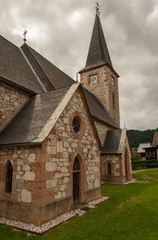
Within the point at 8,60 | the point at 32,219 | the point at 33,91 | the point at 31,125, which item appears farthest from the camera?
the point at 8,60

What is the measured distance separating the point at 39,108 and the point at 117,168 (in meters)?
11.4

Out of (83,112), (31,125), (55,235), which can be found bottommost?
(55,235)

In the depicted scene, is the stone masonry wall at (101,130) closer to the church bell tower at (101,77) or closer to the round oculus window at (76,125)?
the church bell tower at (101,77)

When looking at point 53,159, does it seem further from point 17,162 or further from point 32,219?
point 32,219

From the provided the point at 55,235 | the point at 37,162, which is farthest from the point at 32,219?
the point at 37,162

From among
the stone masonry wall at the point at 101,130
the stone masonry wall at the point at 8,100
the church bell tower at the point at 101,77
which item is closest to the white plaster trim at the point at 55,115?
the stone masonry wall at the point at 8,100

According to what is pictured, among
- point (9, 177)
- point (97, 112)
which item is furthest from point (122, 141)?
point (9, 177)

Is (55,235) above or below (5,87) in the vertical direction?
below

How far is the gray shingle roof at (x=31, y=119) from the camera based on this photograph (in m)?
8.13

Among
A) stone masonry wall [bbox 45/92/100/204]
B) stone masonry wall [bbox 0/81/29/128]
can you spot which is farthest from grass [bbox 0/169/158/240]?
stone masonry wall [bbox 0/81/29/128]

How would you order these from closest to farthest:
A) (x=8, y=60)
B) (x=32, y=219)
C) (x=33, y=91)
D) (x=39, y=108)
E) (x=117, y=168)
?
1. (x=32, y=219)
2. (x=39, y=108)
3. (x=33, y=91)
4. (x=8, y=60)
5. (x=117, y=168)

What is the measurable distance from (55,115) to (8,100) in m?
3.54

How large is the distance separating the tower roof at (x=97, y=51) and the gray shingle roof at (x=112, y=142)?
505 inches

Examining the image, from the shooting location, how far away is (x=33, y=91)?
38.6 ft
